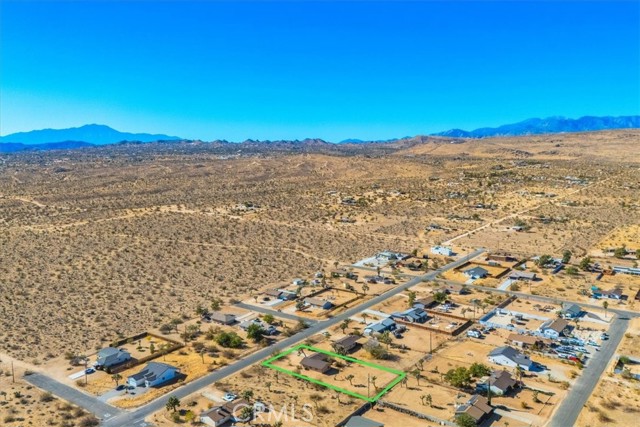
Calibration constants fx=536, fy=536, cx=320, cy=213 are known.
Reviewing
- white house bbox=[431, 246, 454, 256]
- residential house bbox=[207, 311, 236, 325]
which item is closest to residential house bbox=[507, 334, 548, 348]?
residential house bbox=[207, 311, 236, 325]

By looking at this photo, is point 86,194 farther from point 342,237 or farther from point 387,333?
point 387,333

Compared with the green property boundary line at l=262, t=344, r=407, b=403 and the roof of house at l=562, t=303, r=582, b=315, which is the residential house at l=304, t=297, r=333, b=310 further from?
the roof of house at l=562, t=303, r=582, b=315

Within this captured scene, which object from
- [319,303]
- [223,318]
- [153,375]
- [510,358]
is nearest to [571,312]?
[510,358]

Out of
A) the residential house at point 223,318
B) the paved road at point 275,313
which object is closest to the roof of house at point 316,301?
the paved road at point 275,313

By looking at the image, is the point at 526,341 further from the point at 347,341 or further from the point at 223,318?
the point at 223,318

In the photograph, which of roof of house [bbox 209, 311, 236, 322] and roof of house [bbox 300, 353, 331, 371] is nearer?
roof of house [bbox 300, 353, 331, 371]

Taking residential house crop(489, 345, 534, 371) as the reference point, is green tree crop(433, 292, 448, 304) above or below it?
above

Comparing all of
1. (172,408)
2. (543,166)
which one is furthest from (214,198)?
(543,166)

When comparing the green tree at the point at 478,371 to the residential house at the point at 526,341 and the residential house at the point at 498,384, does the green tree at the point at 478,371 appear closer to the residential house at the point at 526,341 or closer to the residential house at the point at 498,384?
the residential house at the point at 498,384
